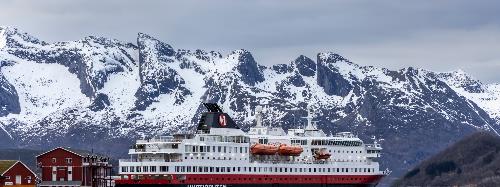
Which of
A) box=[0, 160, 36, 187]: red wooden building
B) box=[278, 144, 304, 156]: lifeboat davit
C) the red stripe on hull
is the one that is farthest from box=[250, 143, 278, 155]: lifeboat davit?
box=[0, 160, 36, 187]: red wooden building

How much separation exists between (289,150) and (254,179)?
749cm

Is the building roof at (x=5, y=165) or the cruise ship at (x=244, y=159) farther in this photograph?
the building roof at (x=5, y=165)

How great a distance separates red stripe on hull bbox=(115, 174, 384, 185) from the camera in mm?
150500

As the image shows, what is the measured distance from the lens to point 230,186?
156m

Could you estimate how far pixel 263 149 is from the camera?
162m

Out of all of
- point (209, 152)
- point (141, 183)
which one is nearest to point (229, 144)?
point (209, 152)

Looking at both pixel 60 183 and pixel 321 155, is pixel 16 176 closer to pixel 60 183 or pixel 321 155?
pixel 60 183

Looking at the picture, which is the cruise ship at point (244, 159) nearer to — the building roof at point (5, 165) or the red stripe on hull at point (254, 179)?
A: the red stripe on hull at point (254, 179)

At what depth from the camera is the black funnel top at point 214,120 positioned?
15938 cm

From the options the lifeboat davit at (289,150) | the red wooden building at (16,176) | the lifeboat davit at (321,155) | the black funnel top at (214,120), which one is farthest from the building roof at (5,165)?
the lifeboat davit at (321,155)

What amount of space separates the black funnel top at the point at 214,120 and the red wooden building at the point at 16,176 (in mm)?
25777

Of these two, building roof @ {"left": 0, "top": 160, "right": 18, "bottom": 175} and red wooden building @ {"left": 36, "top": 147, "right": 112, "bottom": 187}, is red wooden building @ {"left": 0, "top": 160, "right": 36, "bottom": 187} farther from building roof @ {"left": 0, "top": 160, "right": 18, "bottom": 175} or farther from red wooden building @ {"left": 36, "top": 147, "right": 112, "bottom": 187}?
red wooden building @ {"left": 36, "top": 147, "right": 112, "bottom": 187}

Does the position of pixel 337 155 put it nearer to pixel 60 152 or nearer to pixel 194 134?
pixel 194 134

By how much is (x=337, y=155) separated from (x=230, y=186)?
24.2m
